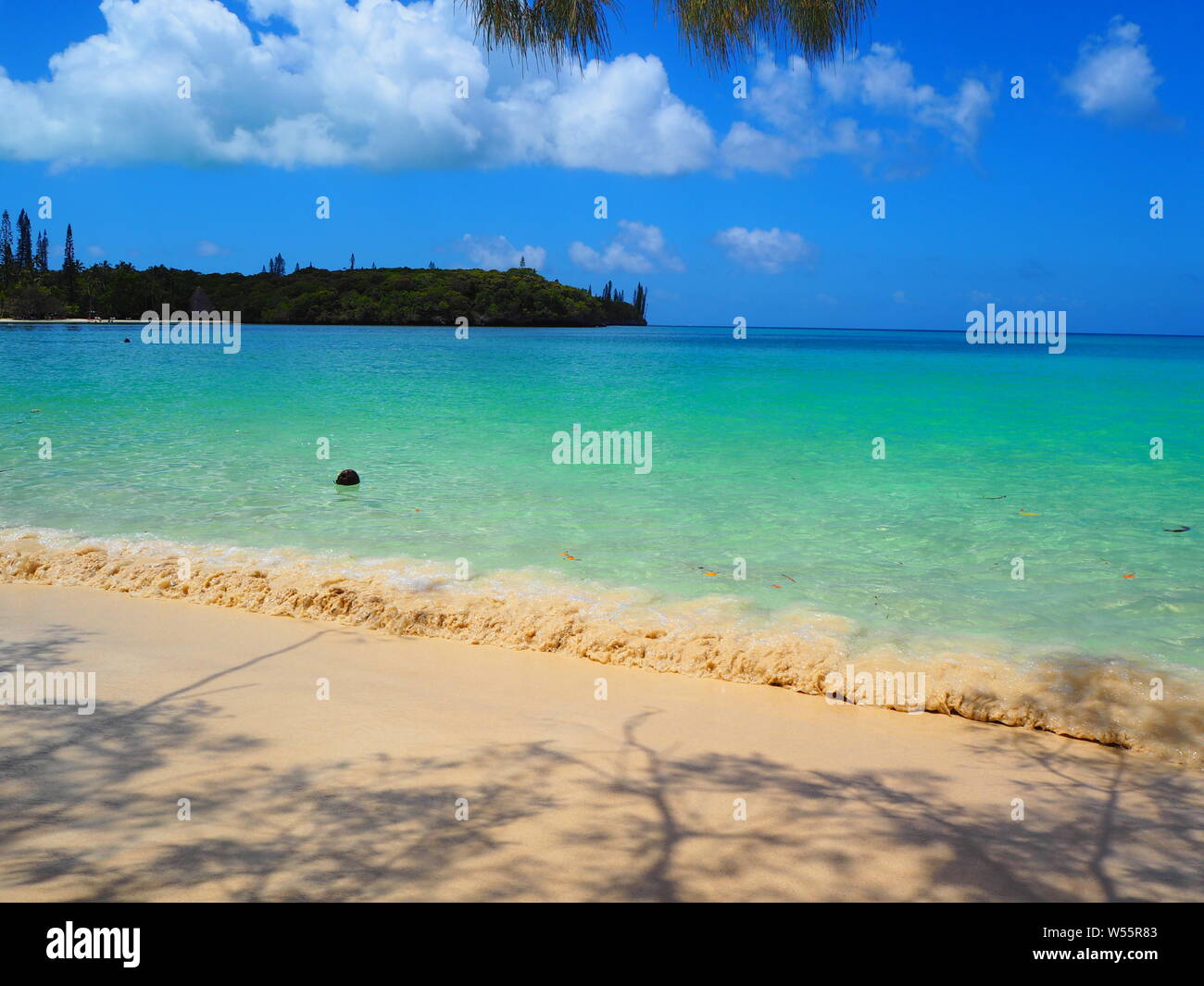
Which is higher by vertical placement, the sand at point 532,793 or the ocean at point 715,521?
the ocean at point 715,521

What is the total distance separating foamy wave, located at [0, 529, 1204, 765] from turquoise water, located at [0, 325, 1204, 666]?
0.42 m

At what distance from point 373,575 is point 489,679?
7.57ft

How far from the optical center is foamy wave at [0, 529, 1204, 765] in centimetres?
482

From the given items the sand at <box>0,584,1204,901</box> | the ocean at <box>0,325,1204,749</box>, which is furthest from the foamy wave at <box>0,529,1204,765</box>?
the sand at <box>0,584,1204,901</box>

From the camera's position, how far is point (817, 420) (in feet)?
70.0

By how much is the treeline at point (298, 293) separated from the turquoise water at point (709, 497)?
377 feet

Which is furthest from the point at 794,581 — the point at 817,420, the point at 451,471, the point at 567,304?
the point at 567,304

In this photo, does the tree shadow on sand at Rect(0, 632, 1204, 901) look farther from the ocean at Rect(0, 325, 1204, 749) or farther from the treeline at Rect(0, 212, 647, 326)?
the treeline at Rect(0, 212, 647, 326)

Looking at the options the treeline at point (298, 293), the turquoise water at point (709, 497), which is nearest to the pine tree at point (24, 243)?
the treeline at point (298, 293)

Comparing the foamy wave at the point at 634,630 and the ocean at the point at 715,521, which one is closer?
the foamy wave at the point at 634,630

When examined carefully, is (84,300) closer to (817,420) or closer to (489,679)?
(817,420)

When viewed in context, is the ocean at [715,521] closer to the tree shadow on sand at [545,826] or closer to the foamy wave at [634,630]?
the foamy wave at [634,630]

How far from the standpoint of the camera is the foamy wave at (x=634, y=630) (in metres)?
4.82

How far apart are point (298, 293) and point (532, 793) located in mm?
145620
